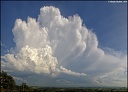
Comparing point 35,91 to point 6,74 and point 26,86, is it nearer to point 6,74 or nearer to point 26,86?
point 26,86

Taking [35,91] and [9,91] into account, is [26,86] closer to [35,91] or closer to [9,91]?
[35,91]

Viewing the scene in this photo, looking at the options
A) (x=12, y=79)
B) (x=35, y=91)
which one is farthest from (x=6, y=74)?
(x=35, y=91)

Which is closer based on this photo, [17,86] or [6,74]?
[6,74]

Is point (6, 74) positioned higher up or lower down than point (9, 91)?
higher up

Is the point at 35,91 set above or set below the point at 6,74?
below

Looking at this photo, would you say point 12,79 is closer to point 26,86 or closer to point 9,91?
point 9,91

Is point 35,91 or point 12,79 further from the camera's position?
point 35,91

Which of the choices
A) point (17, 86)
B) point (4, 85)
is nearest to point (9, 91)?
point (4, 85)
